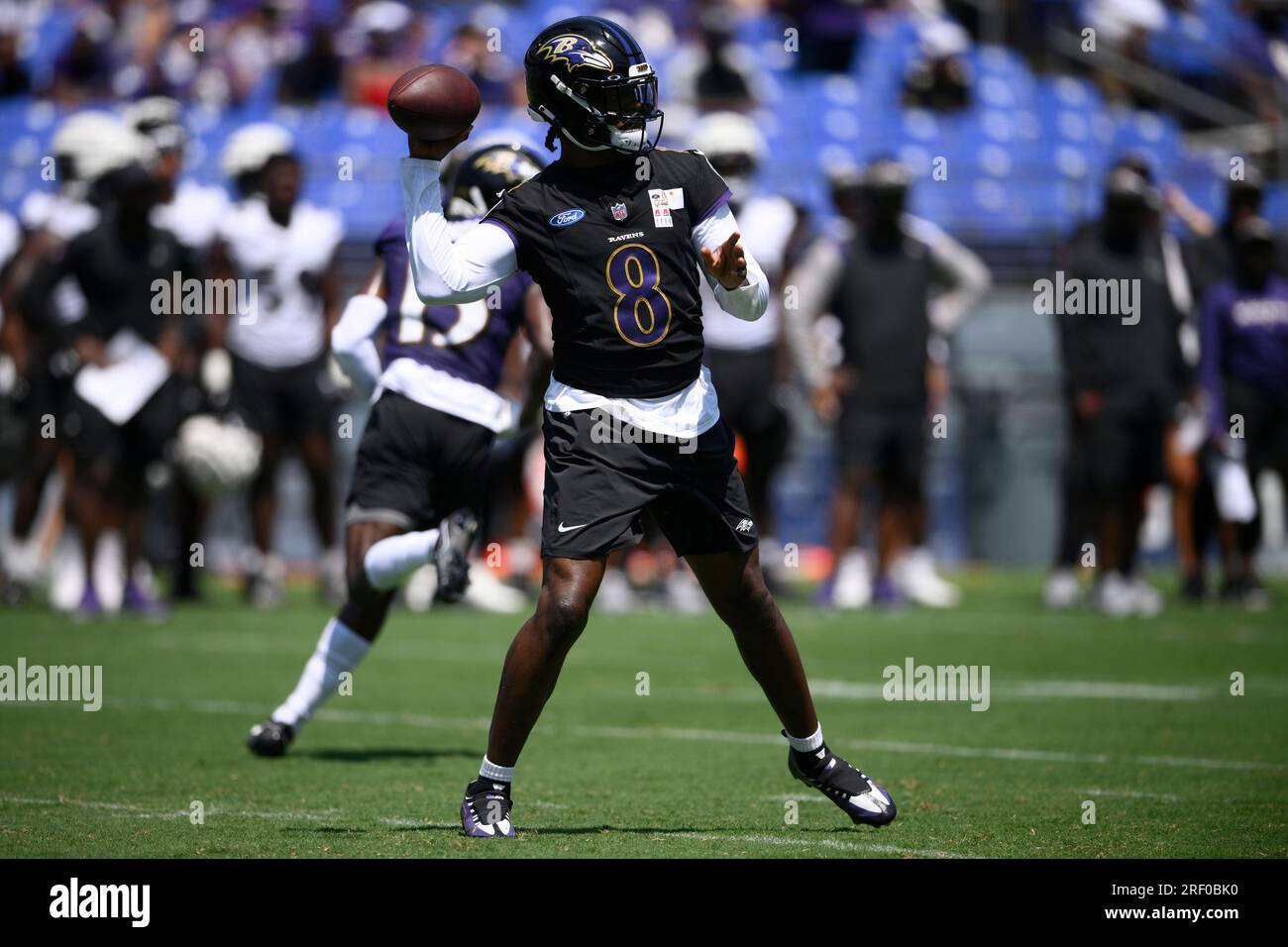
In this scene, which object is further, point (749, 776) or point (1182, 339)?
point (1182, 339)

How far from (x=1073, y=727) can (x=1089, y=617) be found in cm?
542

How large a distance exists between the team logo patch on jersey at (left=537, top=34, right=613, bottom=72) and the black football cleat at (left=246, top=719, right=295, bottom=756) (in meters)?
A: 3.12

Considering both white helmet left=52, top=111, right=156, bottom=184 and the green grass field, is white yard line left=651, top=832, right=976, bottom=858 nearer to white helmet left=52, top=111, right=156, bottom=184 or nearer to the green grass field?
the green grass field

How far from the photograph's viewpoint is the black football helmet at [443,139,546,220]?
26.9 ft

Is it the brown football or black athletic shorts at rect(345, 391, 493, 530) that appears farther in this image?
black athletic shorts at rect(345, 391, 493, 530)

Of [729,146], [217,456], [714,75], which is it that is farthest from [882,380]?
[714,75]

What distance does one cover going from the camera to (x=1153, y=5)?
74.1 ft

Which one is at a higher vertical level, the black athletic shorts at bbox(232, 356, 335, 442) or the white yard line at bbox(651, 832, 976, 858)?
the black athletic shorts at bbox(232, 356, 335, 442)

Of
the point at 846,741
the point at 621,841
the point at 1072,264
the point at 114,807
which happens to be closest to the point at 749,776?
the point at 846,741

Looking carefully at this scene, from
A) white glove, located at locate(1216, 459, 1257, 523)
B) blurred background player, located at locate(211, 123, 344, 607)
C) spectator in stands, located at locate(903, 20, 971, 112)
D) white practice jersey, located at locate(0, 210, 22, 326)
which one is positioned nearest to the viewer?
white glove, located at locate(1216, 459, 1257, 523)

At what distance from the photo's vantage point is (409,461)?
7969 millimetres

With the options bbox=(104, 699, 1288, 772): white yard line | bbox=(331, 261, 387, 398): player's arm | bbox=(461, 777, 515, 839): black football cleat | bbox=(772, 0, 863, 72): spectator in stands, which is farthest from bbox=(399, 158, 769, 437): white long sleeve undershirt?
bbox=(772, 0, 863, 72): spectator in stands

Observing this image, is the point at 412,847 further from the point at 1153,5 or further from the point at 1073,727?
the point at 1153,5

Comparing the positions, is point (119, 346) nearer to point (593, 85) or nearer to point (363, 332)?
point (363, 332)
